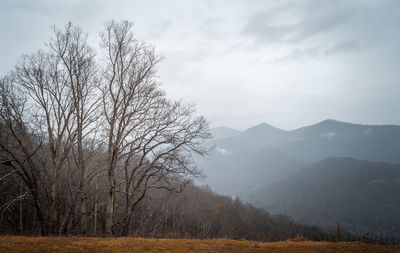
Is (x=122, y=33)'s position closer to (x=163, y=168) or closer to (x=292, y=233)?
(x=163, y=168)

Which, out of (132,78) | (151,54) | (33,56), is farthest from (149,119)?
(33,56)

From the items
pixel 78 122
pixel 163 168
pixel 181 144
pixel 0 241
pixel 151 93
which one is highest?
pixel 151 93

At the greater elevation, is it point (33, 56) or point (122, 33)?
point (122, 33)

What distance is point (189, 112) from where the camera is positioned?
16406 millimetres

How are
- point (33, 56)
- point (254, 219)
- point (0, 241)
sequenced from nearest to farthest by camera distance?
point (0, 241) < point (33, 56) < point (254, 219)

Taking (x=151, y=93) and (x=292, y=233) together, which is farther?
(x=292, y=233)

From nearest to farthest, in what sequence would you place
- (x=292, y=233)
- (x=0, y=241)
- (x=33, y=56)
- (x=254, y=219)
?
1. (x=0, y=241)
2. (x=33, y=56)
3. (x=292, y=233)
4. (x=254, y=219)

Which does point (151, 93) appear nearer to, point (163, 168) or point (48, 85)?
point (163, 168)

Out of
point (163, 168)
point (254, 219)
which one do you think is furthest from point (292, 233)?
point (163, 168)

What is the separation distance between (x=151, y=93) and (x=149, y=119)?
1.80 metres

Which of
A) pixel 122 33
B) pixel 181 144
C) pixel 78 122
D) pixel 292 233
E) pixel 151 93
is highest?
pixel 122 33

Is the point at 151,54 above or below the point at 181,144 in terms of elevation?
above

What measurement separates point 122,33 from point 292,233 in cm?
12157

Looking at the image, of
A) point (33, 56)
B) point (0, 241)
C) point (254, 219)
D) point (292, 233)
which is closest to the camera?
point (0, 241)
